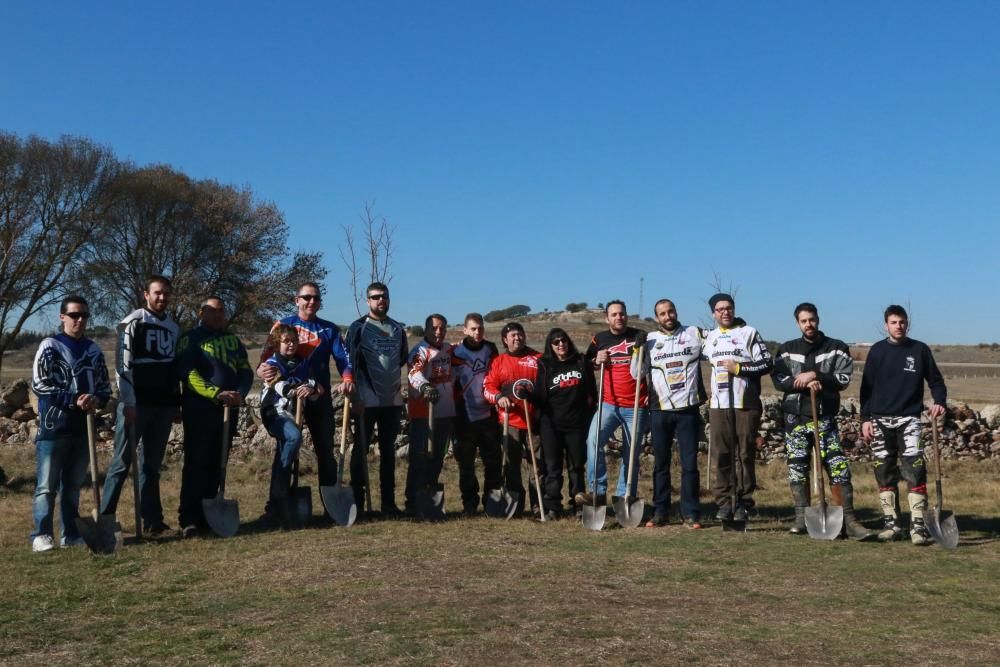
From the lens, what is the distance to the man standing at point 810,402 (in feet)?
A: 27.3

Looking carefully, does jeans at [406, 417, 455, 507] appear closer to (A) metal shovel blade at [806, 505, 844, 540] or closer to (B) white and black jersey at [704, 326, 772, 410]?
(B) white and black jersey at [704, 326, 772, 410]

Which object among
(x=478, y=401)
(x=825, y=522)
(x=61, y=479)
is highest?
(x=478, y=401)

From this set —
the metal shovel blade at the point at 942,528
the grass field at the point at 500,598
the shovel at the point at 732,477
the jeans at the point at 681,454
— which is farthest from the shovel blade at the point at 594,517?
the metal shovel blade at the point at 942,528

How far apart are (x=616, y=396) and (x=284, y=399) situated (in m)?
3.01

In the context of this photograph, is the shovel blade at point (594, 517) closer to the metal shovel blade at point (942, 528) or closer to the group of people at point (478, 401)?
the group of people at point (478, 401)

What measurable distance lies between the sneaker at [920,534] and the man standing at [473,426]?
365cm

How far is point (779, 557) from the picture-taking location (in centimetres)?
726

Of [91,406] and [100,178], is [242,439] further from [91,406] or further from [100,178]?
[100,178]

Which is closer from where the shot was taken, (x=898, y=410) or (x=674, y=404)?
(x=898, y=410)

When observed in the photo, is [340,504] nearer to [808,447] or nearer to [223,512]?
[223,512]

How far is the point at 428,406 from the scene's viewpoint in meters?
9.28

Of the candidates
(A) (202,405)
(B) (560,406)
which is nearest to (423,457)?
(B) (560,406)

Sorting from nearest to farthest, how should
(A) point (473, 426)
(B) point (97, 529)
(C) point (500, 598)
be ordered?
(C) point (500, 598)
(B) point (97, 529)
(A) point (473, 426)

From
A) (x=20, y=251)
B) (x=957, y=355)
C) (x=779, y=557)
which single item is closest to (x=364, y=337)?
(x=779, y=557)
